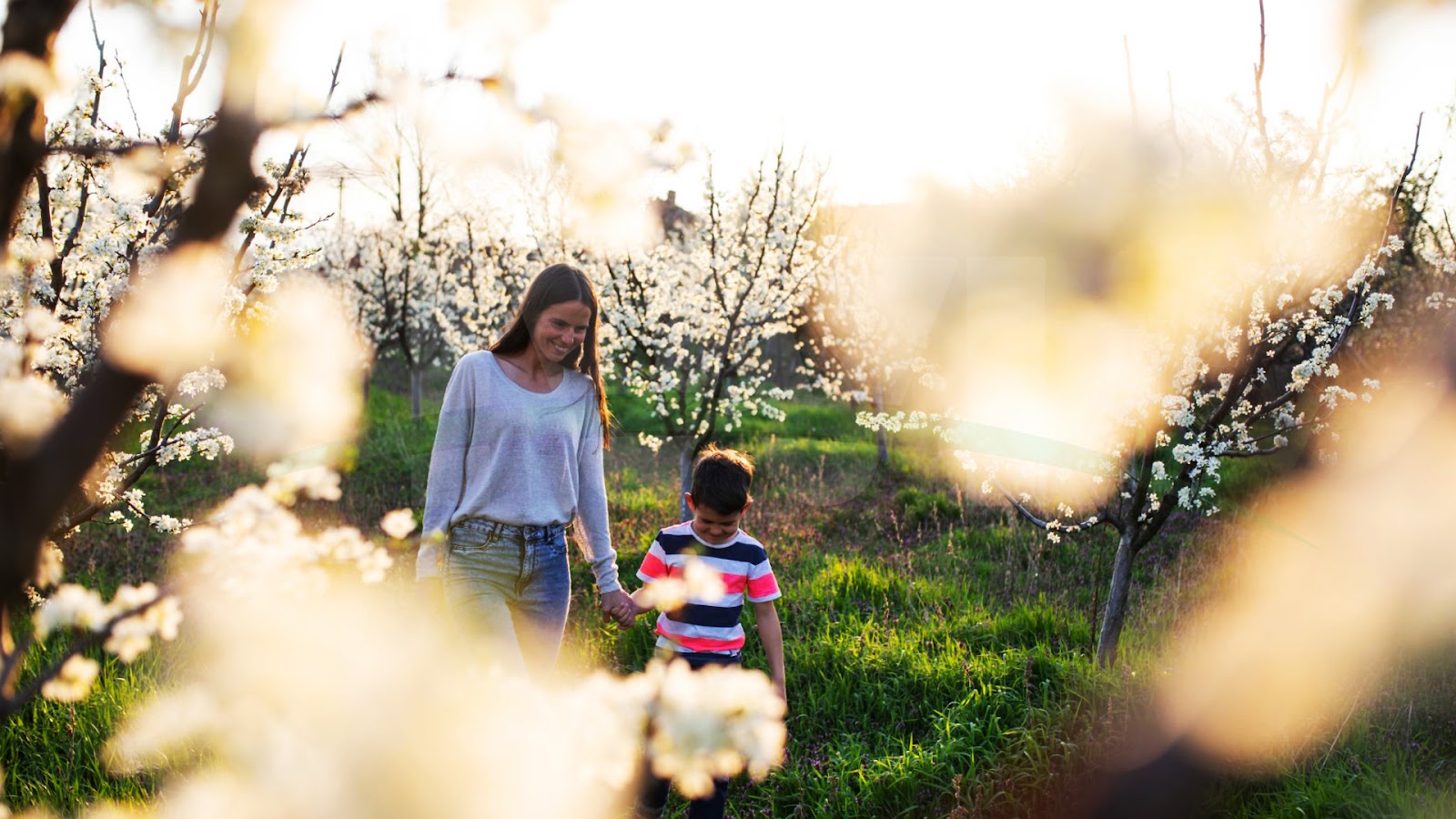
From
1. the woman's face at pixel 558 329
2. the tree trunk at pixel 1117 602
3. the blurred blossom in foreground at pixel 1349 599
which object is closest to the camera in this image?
the woman's face at pixel 558 329

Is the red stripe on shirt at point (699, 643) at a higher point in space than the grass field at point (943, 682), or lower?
higher

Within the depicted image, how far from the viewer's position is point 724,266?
25.0 ft

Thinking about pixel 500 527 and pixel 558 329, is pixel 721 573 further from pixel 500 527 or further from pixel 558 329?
pixel 558 329

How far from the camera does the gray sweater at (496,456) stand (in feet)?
9.56

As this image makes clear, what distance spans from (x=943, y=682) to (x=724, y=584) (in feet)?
6.02

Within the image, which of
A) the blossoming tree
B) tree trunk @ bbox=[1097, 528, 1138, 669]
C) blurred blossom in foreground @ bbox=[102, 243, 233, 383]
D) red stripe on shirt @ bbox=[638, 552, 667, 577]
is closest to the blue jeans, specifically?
red stripe on shirt @ bbox=[638, 552, 667, 577]

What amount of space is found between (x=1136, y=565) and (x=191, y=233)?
7.21 meters

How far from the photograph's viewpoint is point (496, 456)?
9.64 ft

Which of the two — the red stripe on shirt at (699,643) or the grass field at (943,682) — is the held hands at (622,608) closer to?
the red stripe on shirt at (699,643)

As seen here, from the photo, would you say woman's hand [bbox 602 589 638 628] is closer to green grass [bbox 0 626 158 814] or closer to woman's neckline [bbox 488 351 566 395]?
woman's neckline [bbox 488 351 566 395]

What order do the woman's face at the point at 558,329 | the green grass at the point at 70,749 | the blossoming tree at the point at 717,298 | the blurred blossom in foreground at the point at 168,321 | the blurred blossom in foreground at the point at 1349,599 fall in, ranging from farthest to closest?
the blossoming tree at the point at 717,298 < the green grass at the point at 70,749 < the blurred blossom in foreground at the point at 1349,599 < the woman's face at the point at 558,329 < the blurred blossom in foreground at the point at 168,321

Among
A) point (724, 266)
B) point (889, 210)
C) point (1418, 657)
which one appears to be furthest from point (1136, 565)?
point (889, 210)

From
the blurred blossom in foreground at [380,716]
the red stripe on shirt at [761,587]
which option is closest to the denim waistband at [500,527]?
the red stripe on shirt at [761,587]

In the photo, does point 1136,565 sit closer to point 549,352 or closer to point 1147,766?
point 549,352
